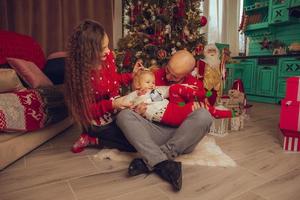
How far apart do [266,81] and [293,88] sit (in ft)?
8.33

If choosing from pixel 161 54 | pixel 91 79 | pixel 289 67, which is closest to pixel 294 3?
pixel 289 67

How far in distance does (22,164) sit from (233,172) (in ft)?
3.86

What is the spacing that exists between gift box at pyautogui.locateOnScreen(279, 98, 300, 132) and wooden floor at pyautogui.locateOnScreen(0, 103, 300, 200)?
17 centimetres

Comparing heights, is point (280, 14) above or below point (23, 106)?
above

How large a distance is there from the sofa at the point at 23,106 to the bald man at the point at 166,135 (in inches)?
21.5

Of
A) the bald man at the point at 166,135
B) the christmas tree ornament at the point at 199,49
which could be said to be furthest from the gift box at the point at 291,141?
the christmas tree ornament at the point at 199,49

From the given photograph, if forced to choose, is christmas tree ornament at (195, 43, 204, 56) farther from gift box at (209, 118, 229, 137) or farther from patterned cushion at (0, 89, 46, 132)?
patterned cushion at (0, 89, 46, 132)

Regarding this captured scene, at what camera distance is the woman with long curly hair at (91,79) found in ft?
4.43

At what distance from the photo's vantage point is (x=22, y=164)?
143cm

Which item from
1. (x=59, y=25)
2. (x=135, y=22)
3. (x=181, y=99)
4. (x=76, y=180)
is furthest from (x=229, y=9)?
(x=76, y=180)

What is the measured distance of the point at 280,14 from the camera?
403 centimetres

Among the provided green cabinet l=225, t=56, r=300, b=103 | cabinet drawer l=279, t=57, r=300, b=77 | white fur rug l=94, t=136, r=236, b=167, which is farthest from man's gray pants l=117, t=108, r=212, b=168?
cabinet drawer l=279, t=57, r=300, b=77

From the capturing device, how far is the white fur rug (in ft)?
4.64

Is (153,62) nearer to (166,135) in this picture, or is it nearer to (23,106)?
(166,135)
